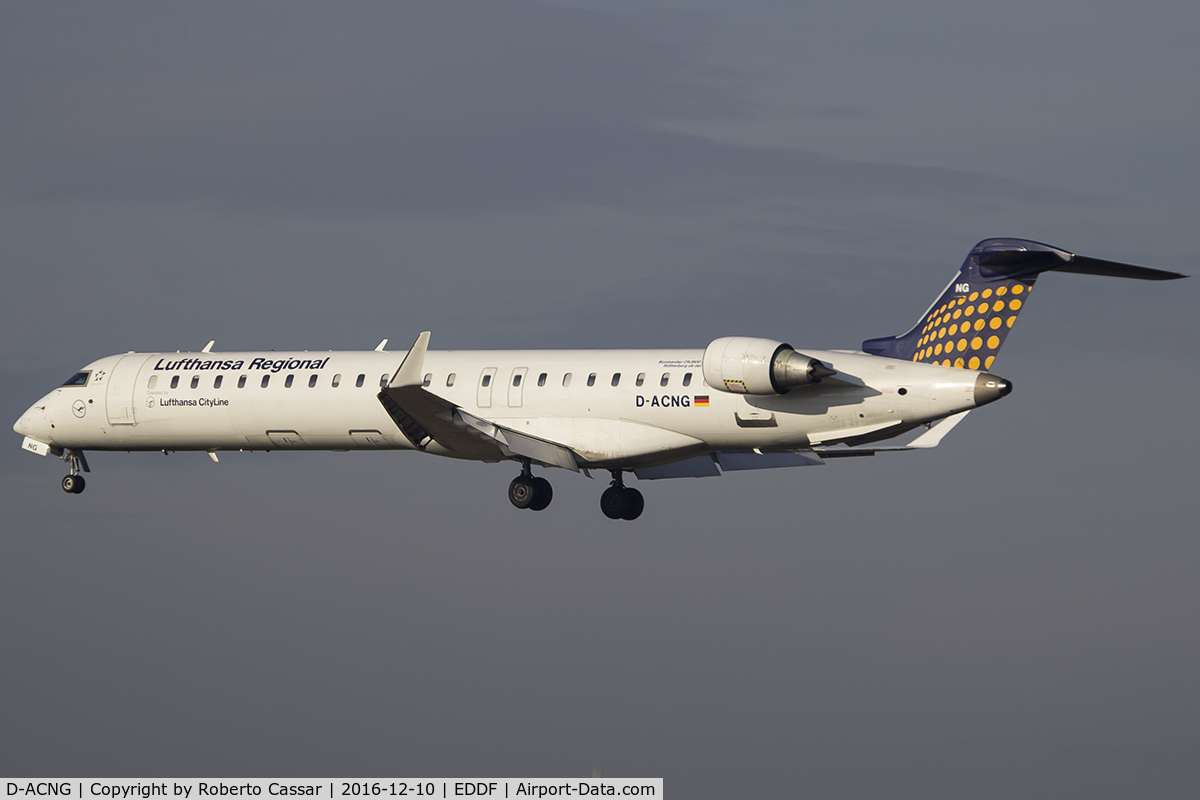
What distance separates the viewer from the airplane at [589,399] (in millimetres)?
32875

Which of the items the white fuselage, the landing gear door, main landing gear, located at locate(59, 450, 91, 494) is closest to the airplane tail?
the white fuselage

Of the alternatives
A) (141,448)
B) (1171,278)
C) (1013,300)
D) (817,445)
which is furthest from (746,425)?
(141,448)

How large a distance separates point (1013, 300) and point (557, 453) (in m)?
9.77

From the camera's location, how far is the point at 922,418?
32844 mm

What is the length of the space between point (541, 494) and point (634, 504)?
8.21ft

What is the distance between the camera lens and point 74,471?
1661 inches

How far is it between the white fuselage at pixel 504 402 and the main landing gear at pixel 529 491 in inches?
57.7

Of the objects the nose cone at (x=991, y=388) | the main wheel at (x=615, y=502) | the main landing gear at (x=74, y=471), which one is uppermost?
the main landing gear at (x=74, y=471)

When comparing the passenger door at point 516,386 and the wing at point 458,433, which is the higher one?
the passenger door at point 516,386

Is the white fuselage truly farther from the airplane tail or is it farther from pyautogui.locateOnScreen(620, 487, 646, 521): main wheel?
pyautogui.locateOnScreen(620, 487, 646, 521): main wheel

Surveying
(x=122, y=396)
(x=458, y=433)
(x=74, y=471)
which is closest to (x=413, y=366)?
(x=458, y=433)

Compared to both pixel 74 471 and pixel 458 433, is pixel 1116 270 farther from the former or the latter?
pixel 74 471

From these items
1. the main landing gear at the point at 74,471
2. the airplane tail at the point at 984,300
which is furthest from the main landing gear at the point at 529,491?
the main landing gear at the point at 74,471

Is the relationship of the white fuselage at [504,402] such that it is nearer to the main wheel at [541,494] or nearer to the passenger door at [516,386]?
the passenger door at [516,386]
